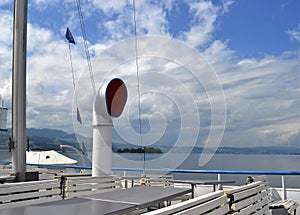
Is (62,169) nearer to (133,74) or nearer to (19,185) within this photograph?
(133,74)

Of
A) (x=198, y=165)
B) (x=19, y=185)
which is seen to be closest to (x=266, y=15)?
(x=198, y=165)

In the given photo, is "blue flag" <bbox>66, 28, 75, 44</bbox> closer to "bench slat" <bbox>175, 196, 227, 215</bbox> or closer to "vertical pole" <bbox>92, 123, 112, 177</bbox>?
"vertical pole" <bbox>92, 123, 112, 177</bbox>

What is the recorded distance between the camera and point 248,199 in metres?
2.80

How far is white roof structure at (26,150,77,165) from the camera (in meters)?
11.7

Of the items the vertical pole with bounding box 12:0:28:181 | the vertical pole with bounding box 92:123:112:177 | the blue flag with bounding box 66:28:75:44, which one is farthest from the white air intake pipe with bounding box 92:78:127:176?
the blue flag with bounding box 66:28:75:44

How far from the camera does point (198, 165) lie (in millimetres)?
6750

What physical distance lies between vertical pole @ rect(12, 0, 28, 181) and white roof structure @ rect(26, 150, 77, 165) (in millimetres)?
8253

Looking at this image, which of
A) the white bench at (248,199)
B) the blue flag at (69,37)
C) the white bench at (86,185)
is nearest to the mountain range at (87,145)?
the white bench at (86,185)

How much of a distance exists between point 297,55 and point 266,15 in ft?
7.64

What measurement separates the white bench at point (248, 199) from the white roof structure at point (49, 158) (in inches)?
366

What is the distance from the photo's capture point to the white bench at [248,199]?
2475mm

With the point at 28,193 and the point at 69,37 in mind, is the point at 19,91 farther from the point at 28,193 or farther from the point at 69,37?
the point at 69,37

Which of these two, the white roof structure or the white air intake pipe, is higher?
the white air intake pipe

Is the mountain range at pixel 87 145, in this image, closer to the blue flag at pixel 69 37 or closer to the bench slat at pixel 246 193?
the blue flag at pixel 69 37
